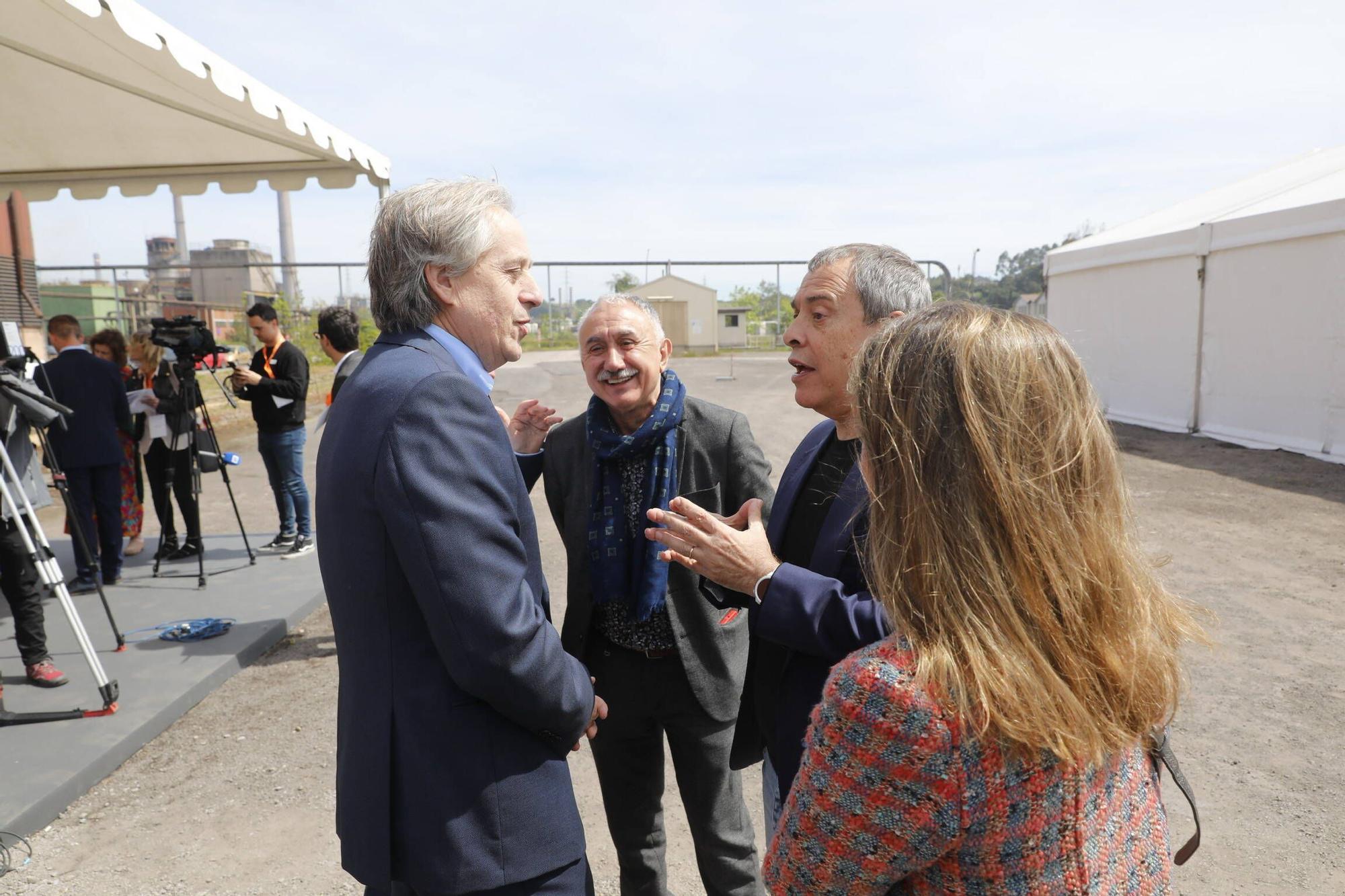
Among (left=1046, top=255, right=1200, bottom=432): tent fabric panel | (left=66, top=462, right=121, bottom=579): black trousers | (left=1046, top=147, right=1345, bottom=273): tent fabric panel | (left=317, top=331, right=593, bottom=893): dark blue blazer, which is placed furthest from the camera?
(left=1046, top=255, right=1200, bottom=432): tent fabric panel

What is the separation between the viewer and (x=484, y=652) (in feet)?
4.48

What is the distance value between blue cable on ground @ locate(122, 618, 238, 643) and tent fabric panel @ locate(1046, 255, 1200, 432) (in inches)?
419

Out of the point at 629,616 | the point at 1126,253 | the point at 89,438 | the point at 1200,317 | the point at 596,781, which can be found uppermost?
the point at 1126,253

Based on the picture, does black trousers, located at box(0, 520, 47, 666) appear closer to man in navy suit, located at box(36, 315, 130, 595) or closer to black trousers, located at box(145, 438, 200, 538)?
man in navy suit, located at box(36, 315, 130, 595)

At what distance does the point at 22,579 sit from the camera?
13.2 ft

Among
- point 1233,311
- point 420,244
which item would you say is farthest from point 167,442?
point 1233,311

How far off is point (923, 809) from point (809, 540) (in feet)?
3.33

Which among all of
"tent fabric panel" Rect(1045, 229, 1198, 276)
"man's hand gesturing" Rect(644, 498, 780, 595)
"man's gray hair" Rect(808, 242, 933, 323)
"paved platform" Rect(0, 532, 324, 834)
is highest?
"tent fabric panel" Rect(1045, 229, 1198, 276)

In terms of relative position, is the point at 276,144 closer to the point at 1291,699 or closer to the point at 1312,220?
the point at 1291,699

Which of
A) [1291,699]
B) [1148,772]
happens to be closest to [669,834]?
[1148,772]

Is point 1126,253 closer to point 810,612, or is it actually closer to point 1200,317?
point 1200,317

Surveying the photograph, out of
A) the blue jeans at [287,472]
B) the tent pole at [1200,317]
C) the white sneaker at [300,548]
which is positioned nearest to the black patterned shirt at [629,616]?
the blue jeans at [287,472]

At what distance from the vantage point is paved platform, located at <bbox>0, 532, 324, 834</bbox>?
11.2 ft

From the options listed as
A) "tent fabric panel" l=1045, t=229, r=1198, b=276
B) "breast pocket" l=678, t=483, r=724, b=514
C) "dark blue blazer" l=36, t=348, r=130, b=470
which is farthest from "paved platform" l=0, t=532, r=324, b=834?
"tent fabric panel" l=1045, t=229, r=1198, b=276
